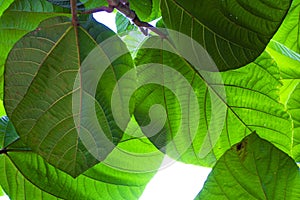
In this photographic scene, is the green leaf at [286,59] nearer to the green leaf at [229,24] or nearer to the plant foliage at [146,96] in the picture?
the plant foliage at [146,96]

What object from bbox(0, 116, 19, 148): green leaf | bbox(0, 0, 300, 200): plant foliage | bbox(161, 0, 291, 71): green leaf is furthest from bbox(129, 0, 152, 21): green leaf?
bbox(0, 116, 19, 148): green leaf

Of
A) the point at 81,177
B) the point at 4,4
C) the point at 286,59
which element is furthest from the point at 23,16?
the point at 286,59

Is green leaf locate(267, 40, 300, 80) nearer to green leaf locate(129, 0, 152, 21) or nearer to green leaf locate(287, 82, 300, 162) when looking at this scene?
green leaf locate(287, 82, 300, 162)

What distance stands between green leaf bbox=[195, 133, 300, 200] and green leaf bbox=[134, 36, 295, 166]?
0.30 ft

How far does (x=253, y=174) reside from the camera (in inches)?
22.4

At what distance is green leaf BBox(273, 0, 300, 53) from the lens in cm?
72

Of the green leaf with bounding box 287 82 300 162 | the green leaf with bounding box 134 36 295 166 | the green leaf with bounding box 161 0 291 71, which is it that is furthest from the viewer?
the green leaf with bounding box 287 82 300 162

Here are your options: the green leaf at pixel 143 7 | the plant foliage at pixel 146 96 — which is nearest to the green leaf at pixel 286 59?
the plant foliage at pixel 146 96

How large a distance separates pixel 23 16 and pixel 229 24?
255 millimetres

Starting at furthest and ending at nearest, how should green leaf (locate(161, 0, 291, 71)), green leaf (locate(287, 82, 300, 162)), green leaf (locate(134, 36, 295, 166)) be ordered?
Answer: green leaf (locate(287, 82, 300, 162))
green leaf (locate(134, 36, 295, 166))
green leaf (locate(161, 0, 291, 71))

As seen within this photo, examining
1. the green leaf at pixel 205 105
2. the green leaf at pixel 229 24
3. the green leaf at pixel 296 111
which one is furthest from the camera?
the green leaf at pixel 296 111

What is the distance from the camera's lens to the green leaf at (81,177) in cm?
69

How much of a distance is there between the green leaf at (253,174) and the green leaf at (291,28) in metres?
0.22

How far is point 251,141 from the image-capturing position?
1.82ft
